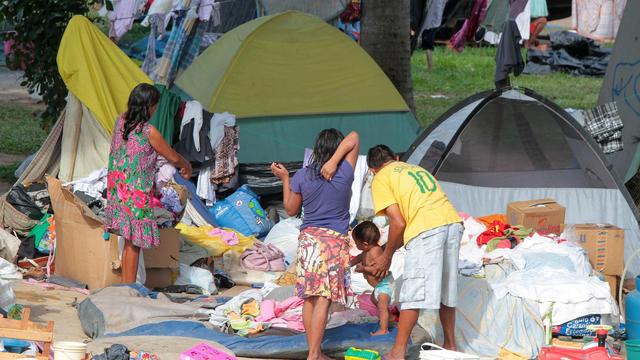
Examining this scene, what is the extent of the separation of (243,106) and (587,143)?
3228mm

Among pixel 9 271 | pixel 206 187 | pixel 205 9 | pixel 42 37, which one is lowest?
pixel 9 271

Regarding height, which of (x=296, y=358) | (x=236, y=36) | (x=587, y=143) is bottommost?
(x=296, y=358)

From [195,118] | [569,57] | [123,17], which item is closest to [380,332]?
[195,118]

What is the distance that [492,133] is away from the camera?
9.70 metres

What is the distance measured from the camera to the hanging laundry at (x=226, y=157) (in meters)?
9.77

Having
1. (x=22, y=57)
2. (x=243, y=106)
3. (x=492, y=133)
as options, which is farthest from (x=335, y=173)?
(x=22, y=57)

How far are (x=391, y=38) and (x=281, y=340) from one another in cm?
614

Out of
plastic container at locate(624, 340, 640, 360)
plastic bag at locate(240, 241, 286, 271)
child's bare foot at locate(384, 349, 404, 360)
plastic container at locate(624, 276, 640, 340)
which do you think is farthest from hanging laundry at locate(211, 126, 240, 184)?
plastic container at locate(624, 340, 640, 360)

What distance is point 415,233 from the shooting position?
21.0 feet

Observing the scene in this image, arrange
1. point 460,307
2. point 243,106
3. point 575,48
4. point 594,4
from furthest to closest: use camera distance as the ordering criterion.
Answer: point 575,48, point 594,4, point 243,106, point 460,307

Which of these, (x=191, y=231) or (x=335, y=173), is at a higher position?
(x=335, y=173)

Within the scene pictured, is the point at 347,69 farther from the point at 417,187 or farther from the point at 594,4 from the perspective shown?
the point at 417,187

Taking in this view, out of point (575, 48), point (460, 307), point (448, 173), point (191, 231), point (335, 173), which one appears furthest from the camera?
point (575, 48)

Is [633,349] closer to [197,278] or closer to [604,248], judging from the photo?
[604,248]
